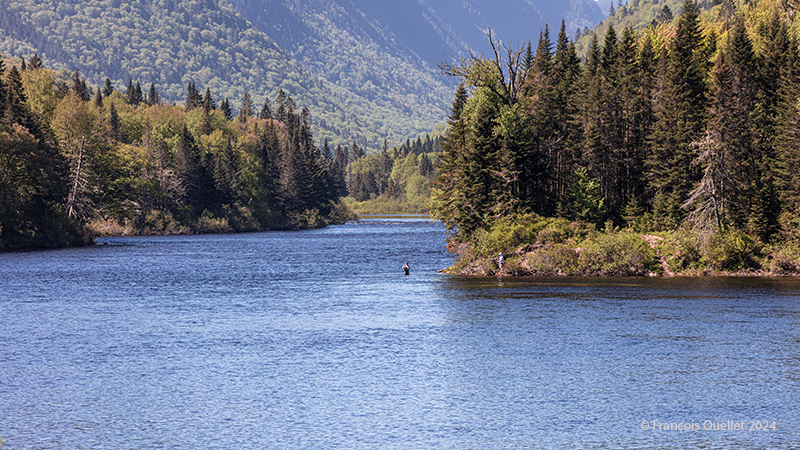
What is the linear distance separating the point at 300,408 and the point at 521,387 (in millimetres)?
8075

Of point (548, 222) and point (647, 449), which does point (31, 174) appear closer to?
point (548, 222)

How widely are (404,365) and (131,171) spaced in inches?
4392

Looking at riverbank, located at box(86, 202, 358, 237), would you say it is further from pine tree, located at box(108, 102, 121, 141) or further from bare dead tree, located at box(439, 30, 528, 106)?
bare dead tree, located at box(439, 30, 528, 106)

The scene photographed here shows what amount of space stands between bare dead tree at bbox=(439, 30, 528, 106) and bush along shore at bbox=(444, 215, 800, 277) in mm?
15095

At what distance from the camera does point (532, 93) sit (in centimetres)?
7812

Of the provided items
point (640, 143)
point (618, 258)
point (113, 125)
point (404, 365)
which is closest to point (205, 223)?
point (113, 125)

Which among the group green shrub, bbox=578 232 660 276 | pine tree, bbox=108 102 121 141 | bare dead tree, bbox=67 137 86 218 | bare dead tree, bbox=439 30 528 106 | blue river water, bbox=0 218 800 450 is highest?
pine tree, bbox=108 102 121 141

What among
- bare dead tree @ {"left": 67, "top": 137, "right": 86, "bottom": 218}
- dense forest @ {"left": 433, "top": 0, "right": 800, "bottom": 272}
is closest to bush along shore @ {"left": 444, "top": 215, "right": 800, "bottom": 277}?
dense forest @ {"left": 433, "top": 0, "right": 800, "bottom": 272}

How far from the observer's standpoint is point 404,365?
1155 inches

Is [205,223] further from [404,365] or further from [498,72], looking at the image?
[404,365]

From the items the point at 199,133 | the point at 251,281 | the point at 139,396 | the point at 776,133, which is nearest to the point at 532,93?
the point at 776,133

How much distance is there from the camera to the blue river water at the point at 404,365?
21.2 m

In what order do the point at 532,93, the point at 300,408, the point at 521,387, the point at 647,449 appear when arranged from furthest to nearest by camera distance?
the point at 532,93, the point at 521,387, the point at 300,408, the point at 647,449

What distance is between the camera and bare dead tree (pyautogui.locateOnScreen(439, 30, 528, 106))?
72.8m
